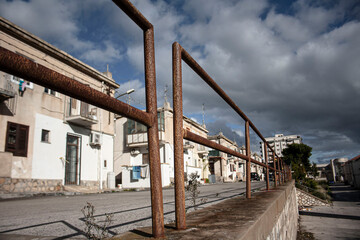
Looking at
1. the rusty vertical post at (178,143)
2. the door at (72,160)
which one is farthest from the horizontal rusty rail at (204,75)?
the door at (72,160)

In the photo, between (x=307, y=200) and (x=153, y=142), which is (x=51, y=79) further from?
(x=307, y=200)

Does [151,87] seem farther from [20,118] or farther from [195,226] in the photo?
[20,118]

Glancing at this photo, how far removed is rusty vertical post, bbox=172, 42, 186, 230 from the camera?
1.36m

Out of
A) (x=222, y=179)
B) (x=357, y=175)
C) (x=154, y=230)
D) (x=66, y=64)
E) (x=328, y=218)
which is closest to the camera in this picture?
(x=154, y=230)

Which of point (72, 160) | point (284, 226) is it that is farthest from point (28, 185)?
point (284, 226)

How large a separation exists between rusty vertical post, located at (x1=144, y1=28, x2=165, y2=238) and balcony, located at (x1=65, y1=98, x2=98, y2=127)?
13722 millimetres

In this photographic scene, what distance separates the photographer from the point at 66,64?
1456cm

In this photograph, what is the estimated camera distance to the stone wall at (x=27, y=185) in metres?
10.4

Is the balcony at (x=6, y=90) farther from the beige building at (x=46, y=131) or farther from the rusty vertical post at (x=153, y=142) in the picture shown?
the rusty vertical post at (x=153, y=142)

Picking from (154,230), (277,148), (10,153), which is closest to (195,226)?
(154,230)

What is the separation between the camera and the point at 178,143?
143 centimetres

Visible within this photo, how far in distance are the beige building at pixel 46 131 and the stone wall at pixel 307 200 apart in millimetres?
12424

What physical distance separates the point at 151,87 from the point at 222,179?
4044 centimetres

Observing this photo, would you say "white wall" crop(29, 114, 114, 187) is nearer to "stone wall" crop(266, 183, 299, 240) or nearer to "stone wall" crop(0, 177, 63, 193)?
"stone wall" crop(0, 177, 63, 193)
